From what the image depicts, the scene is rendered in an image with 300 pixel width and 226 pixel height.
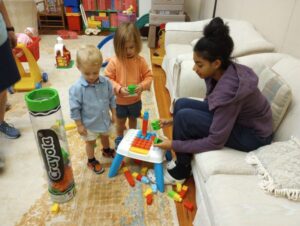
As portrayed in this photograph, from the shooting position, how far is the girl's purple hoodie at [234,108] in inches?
48.2

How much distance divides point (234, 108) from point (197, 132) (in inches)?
11.0

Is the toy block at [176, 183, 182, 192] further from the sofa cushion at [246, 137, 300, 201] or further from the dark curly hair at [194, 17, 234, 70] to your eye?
the dark curly hair at [194, 17, 234, 70]

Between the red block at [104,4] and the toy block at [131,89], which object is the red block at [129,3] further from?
the toy block at [131,89]

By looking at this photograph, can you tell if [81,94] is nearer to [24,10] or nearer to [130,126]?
[130,126]

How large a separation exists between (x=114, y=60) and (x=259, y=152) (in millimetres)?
976

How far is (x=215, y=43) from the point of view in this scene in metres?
1.22

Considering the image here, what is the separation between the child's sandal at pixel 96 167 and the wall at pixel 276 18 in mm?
1423

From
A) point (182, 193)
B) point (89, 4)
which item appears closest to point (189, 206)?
point (182, 193)

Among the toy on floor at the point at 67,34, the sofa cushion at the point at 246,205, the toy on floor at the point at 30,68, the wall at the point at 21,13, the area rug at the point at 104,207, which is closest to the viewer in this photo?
the sofa cushion at the point at 246,205

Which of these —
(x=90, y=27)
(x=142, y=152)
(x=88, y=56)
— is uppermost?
(x=88, y=56)

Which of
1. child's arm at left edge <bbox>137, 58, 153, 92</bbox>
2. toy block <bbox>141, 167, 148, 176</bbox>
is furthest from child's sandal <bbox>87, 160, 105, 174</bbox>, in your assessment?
child's arm at left edge <bbox>137, 58, 153, 92</bbox>

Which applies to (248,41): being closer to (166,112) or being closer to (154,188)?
(166,112)

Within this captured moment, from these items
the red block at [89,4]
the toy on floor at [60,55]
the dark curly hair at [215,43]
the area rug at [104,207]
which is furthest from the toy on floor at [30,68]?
the dark curly hair at [215,43]

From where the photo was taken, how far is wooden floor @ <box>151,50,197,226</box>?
57.8 inches
